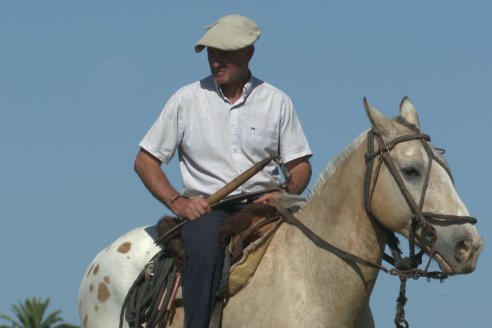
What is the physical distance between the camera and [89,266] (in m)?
13.8

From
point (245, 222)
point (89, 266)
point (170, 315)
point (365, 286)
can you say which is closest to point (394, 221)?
point (365, 286)

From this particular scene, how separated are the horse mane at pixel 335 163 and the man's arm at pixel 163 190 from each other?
38.7 inches

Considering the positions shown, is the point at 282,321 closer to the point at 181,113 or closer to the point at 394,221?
the point at 394,221

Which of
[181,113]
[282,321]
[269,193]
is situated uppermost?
[181,113]

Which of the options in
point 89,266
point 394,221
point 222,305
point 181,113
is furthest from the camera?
point 89,266

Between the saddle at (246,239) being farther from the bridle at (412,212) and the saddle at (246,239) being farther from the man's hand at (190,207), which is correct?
the bridle at (412,212)

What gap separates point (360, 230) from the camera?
37.9 ft

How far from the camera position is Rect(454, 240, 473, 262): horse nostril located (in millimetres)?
10805

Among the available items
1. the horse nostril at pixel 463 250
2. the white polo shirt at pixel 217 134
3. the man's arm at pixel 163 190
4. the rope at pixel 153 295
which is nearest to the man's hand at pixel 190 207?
the man's arm at pixel 163 190

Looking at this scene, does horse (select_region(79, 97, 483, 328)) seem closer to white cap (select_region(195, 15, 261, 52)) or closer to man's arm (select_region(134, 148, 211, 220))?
man's arm (select_region(134, 148, 211, 220))

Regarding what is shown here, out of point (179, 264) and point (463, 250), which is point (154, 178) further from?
point (463, 250)

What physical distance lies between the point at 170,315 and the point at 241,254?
0.95 m

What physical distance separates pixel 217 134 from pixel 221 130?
5 cm

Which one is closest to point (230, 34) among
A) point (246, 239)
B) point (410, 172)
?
point (246, 239)
